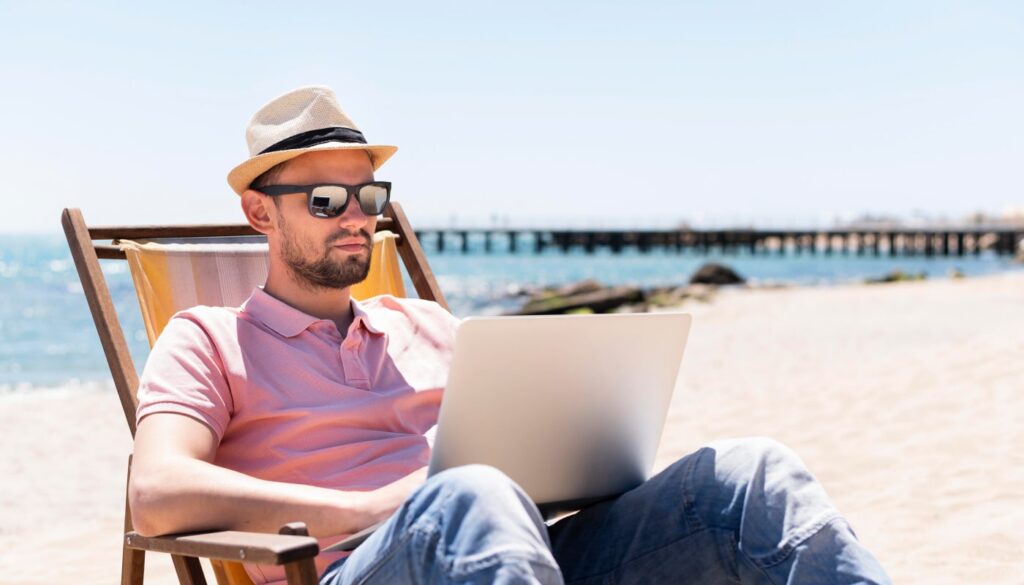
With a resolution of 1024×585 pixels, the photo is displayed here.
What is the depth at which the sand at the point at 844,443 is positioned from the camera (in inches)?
148

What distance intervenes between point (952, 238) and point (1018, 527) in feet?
192

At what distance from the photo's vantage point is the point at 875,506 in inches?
165

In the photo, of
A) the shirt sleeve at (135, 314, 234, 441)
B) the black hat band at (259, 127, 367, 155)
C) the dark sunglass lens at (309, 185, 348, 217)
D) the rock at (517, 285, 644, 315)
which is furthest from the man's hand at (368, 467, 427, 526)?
the rock at (517, 285, 644, 315)

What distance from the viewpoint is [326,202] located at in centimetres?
199

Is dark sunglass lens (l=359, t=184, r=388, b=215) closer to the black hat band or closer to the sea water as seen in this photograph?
the black hat band

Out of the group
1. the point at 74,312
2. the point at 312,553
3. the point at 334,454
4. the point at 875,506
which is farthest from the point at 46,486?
the point at 74,312

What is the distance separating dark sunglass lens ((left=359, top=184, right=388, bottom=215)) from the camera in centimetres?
201

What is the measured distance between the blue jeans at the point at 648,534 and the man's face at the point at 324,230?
570 millimetres

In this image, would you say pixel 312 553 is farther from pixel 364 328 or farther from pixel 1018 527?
pixel 1018 527

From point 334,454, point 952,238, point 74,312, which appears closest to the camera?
point 334,454

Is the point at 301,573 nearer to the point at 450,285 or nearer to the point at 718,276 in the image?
the point at 718,276

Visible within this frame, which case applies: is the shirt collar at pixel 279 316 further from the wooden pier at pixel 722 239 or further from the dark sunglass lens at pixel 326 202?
the wooden pier at pixel 722 239

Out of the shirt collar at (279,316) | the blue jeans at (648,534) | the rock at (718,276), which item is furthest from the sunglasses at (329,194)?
the rock at (718,276)

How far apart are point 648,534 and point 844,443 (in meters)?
4.00
